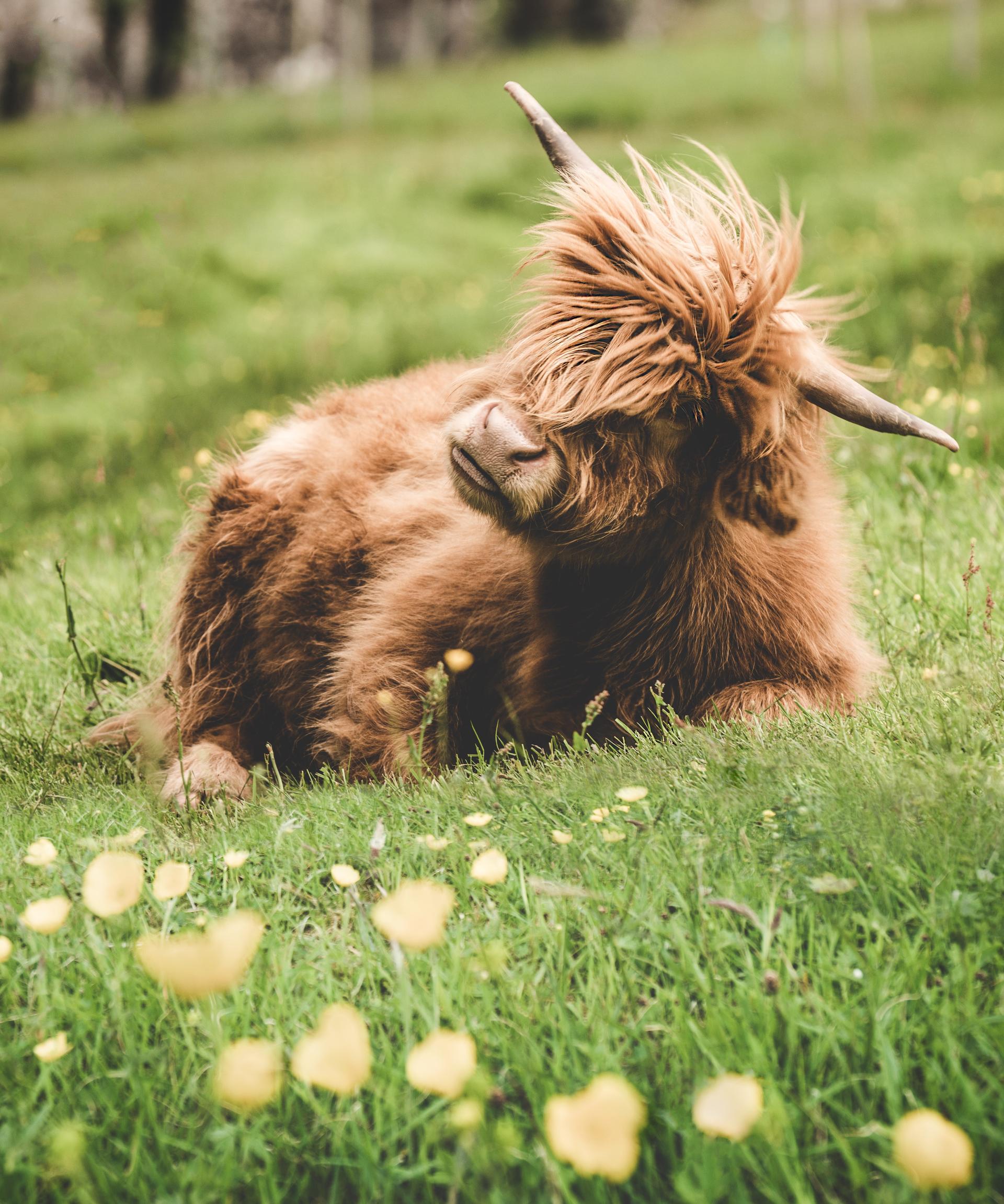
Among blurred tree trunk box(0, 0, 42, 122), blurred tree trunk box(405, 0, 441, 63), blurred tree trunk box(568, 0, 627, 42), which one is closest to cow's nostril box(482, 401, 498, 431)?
blurred tree trunk box(0, 0, 42, 122)

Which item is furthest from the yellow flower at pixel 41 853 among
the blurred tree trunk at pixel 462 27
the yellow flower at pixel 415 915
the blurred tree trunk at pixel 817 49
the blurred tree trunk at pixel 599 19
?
the blurred tree trunk at pixel 462 27

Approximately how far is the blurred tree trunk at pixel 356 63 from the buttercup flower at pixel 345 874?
2350 centimetres

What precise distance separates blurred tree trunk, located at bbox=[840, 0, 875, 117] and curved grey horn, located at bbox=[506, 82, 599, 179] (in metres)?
16.3

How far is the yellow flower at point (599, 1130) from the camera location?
45.3 inches

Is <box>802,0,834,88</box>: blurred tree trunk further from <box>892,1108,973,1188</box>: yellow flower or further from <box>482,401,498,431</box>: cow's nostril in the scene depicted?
<box>892,1108,973,1188</box>: yellow flower

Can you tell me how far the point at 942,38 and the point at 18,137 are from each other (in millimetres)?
21682

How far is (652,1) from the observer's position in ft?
118

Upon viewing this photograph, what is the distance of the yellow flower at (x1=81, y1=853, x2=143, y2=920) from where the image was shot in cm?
153

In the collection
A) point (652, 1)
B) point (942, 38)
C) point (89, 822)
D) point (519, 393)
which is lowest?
point (89, 822)

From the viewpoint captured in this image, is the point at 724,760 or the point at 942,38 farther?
the point at 942,38

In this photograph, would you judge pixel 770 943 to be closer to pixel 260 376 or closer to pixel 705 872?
pixel 705 872

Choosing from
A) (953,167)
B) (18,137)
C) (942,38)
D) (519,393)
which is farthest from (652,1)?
(519,393)

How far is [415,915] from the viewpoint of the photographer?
1.35m

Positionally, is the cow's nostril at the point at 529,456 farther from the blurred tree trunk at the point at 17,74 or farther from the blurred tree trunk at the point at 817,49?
the blurred tree trunk at the point at 17,74
